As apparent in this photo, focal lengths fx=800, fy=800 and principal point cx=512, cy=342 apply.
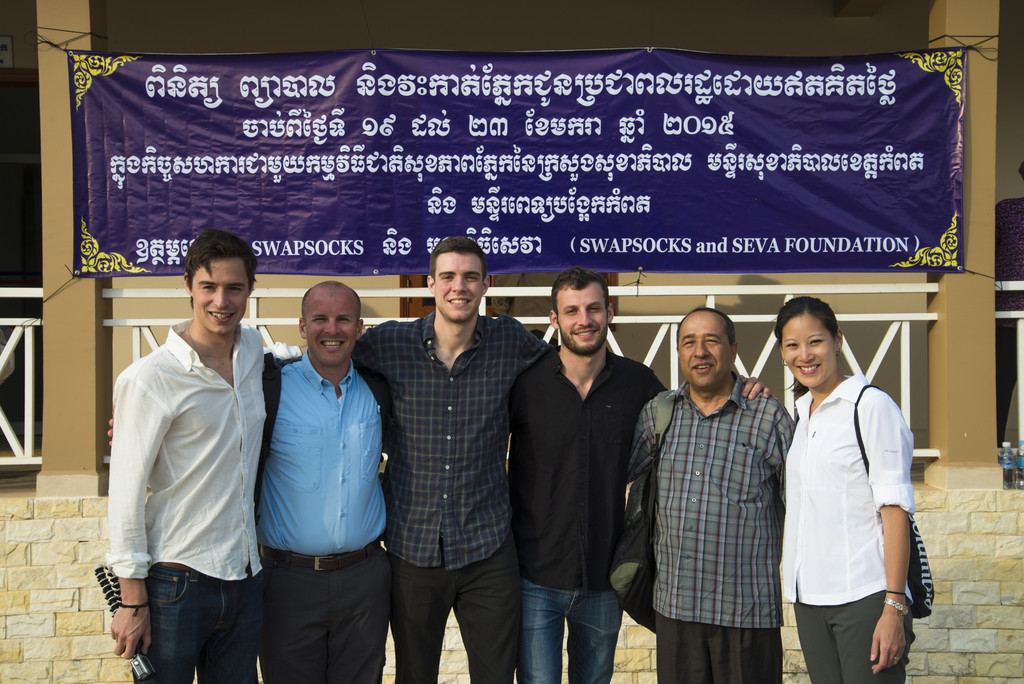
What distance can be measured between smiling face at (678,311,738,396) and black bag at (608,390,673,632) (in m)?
0.18

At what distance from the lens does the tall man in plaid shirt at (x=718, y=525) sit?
9.18ft

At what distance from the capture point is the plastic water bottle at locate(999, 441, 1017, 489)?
15.9 feet

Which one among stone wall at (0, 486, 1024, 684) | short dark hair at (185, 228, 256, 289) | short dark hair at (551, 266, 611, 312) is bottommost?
stone wall at (0, 486, 1024, 684)

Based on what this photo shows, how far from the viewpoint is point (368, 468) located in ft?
9.49

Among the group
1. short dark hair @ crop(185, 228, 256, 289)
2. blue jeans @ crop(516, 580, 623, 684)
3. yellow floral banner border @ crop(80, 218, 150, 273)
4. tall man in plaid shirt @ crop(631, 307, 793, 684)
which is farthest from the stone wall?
short dark hair @ crop(185, 228, 256, 289)

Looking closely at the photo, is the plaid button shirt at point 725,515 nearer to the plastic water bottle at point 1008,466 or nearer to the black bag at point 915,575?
the black bag at point 915,575

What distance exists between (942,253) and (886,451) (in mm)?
2802

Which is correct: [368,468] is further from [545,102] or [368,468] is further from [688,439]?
[545,102]

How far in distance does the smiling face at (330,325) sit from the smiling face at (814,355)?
156cm

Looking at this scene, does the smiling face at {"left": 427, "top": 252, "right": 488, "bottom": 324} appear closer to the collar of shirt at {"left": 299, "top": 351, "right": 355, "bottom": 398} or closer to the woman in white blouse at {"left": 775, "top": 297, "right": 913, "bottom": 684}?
the collar of shirt at {"left": 299, "top": 351, "right": 355, "bottom": 398}

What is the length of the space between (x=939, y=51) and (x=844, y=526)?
3602 mm

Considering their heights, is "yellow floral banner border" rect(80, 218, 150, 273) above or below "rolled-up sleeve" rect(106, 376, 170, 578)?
above

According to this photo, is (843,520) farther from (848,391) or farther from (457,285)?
(457,285)

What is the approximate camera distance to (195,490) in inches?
102
